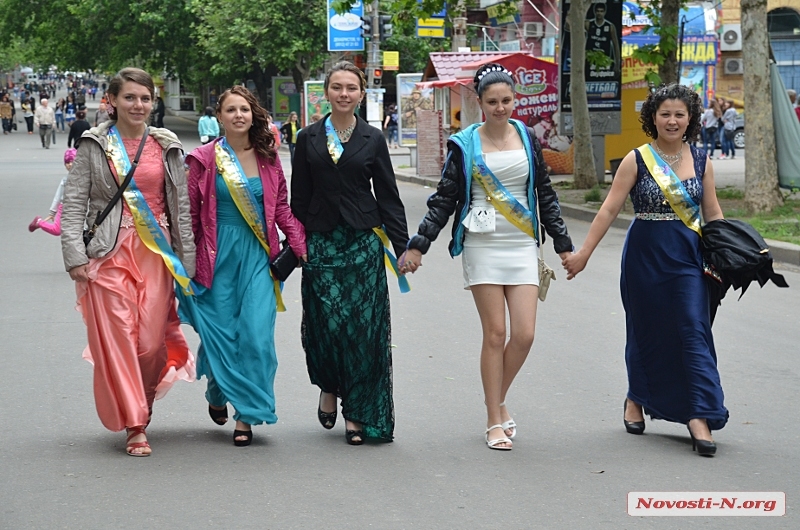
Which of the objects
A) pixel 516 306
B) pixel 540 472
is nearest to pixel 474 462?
pixel 540 472

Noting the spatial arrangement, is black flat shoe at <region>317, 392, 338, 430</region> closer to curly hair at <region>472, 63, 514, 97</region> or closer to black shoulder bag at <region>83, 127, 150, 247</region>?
black shoulder bag at <region>83, 127, 150, 247</region>

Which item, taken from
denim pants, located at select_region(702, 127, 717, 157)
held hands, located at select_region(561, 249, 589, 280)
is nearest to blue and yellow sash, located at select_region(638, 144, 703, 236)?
held hands, located at select_region(561, 249, 589, 280)

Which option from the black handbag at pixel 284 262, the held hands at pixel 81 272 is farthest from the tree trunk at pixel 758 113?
the held hands at pixel 81 272

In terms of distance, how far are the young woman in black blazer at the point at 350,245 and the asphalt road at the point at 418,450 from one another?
0.93ft

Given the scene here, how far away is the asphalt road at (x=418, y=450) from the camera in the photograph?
478cm

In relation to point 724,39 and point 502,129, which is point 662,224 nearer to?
point 502,129

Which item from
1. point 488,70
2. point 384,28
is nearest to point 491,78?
point 488,70

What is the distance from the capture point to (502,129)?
5793 millimetres

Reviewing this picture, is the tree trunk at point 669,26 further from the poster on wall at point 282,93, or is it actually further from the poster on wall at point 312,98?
the poster on wall at point 282,93

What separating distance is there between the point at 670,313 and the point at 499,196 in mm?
1028

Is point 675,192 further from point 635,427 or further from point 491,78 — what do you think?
point 635,427

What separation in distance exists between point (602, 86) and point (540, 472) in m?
17.8

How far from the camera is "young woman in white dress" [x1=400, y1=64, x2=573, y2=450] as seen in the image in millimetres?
5762

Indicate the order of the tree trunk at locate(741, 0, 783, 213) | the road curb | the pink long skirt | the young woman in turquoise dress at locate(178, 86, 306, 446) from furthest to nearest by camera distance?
the tree trunk at locate(741, 0, 783, 213) < the road curb < the young woman in turquoise dress at locate(178, 86, 306, 446) < the pink long skirt
